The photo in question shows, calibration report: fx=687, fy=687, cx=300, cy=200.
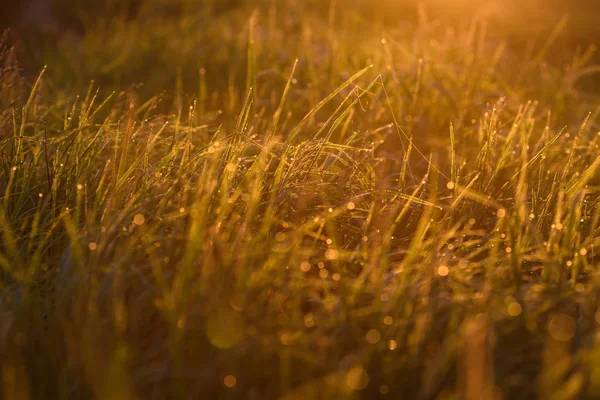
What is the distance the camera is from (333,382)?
1.19 meters

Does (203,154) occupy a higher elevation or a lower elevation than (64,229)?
higher

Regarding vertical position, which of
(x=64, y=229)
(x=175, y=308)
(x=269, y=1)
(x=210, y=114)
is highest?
(x=175, y=308)

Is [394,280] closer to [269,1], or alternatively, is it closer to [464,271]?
[464,271]

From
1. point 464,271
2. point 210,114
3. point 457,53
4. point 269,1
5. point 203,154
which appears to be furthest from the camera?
point 269,1

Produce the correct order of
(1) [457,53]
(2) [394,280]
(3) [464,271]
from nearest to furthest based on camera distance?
(2) [394,280] < (3) [464,271] < (1) [457,53]

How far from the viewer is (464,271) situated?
5.39 feet

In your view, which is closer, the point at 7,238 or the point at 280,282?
the point at 280,282

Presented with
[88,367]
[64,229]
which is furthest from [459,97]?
[88,367]

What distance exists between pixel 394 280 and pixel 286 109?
60.2 inches

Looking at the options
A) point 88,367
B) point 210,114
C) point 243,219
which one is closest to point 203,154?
point 243,219

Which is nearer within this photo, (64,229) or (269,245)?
(269,245)

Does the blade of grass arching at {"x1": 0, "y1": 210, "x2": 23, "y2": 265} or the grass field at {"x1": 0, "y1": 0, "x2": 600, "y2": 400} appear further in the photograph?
the blade of grass arching at {"x1": 0, "y1": 210, "x2": 23, "y2": 265}

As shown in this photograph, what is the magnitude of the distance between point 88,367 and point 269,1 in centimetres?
502

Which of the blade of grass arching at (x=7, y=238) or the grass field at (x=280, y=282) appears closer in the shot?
the grass field at (x=280, y=282)
